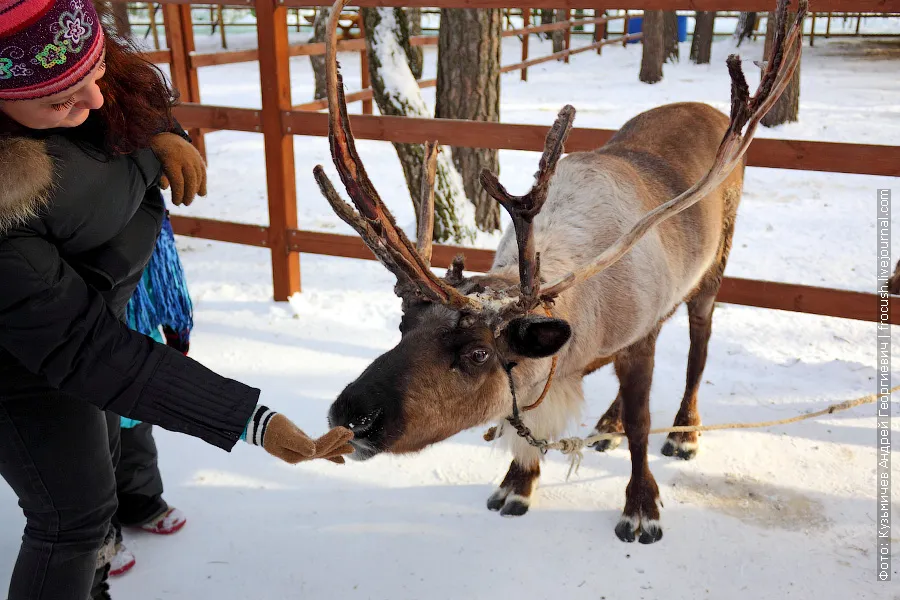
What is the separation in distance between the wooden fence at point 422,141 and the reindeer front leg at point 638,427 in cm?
111

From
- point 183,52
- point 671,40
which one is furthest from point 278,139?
point 671,40

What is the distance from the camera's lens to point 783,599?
2268mm

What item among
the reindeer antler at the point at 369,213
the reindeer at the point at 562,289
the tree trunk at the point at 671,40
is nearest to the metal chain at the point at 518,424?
the reindeer at the point at 562,289

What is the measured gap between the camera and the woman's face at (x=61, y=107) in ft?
4.54

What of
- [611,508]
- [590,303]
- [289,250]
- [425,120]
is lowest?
[611,508]

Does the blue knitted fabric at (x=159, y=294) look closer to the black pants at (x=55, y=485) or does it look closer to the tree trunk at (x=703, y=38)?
the black pants at (x=55, y=485)

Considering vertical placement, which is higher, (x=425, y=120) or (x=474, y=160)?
(x=425, y=120)

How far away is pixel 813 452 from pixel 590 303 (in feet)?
4.42

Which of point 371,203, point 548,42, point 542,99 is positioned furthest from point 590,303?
point 548,42

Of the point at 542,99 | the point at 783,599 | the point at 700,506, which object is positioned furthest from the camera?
the point at 542,99

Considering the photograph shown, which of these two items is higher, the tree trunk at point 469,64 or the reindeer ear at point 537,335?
the tree trunk at point 469,64

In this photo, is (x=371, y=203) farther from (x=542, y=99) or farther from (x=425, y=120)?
(x=542, y=99)

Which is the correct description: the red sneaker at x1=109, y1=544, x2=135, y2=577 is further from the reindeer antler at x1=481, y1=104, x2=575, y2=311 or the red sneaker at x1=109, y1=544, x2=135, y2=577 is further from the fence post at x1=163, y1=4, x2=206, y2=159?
the fence post at x1=163, y1=4, x2=206, y2=159

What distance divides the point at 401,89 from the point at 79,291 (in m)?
3.50
